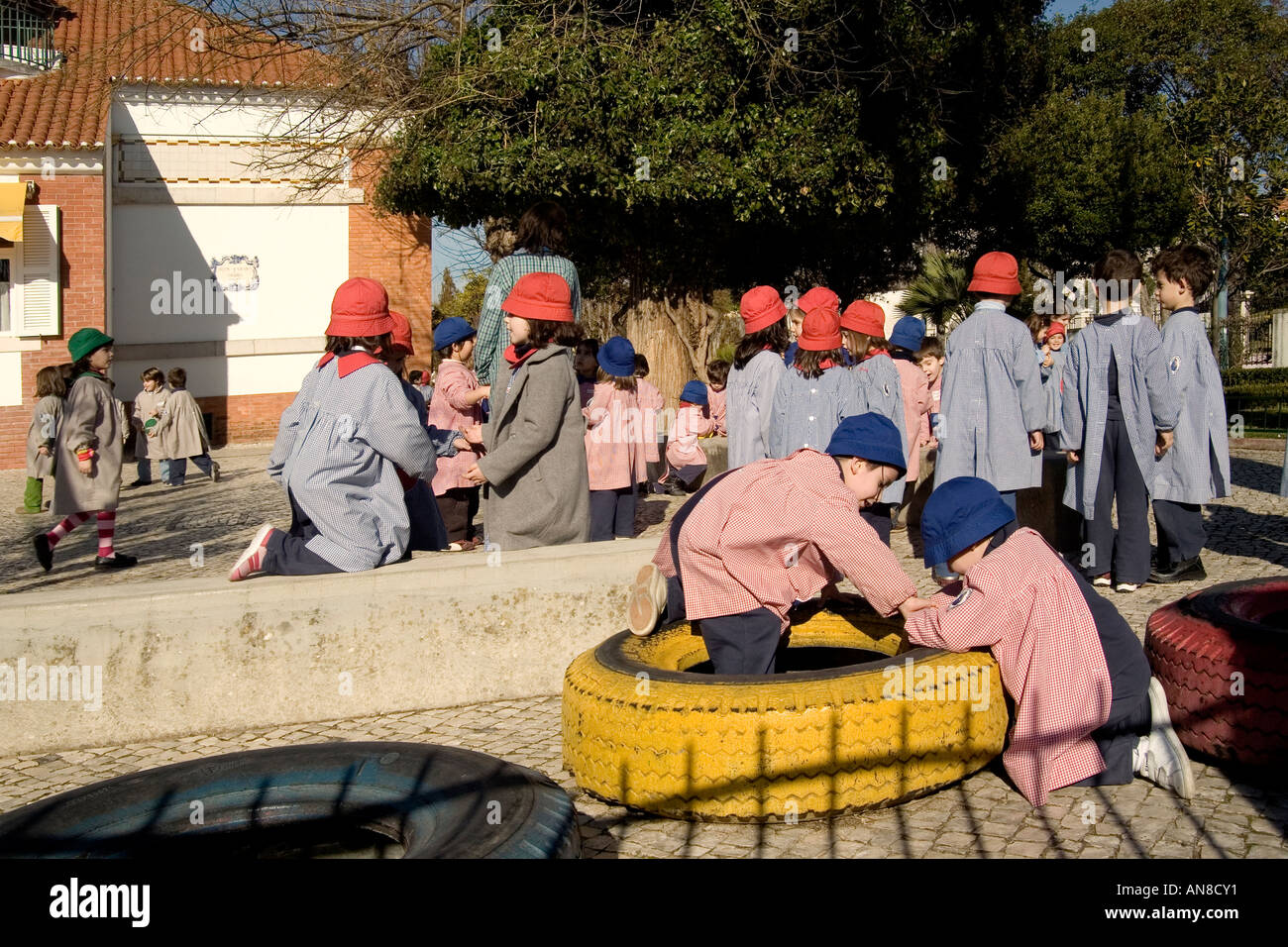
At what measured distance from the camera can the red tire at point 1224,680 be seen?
14.0 feet

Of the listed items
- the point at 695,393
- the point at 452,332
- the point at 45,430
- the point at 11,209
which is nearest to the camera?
the point at 452,332

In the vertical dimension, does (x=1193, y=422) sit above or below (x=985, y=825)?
above

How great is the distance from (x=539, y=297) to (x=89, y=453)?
5.35m

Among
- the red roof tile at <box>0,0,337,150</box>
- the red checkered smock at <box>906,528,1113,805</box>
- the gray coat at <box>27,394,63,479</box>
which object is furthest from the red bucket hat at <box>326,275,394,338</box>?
the red roof tile at <box>0,0,337,150</box>

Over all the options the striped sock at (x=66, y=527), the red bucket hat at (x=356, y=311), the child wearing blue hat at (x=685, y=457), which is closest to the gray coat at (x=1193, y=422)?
the red bucket hat at (x=356, y=311)

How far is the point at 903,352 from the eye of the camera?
10008 mm

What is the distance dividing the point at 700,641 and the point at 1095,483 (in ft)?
11.4

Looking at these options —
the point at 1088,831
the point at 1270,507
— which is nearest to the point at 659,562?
the point at 1088,831

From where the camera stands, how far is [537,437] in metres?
5.89

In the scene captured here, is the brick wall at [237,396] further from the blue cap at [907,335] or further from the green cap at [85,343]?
the blue cap at [907,335]

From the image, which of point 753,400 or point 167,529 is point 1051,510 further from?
point 167,529

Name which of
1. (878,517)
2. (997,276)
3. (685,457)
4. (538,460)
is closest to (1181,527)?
(997,276)

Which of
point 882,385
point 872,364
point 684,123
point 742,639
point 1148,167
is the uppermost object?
point 1148,167
